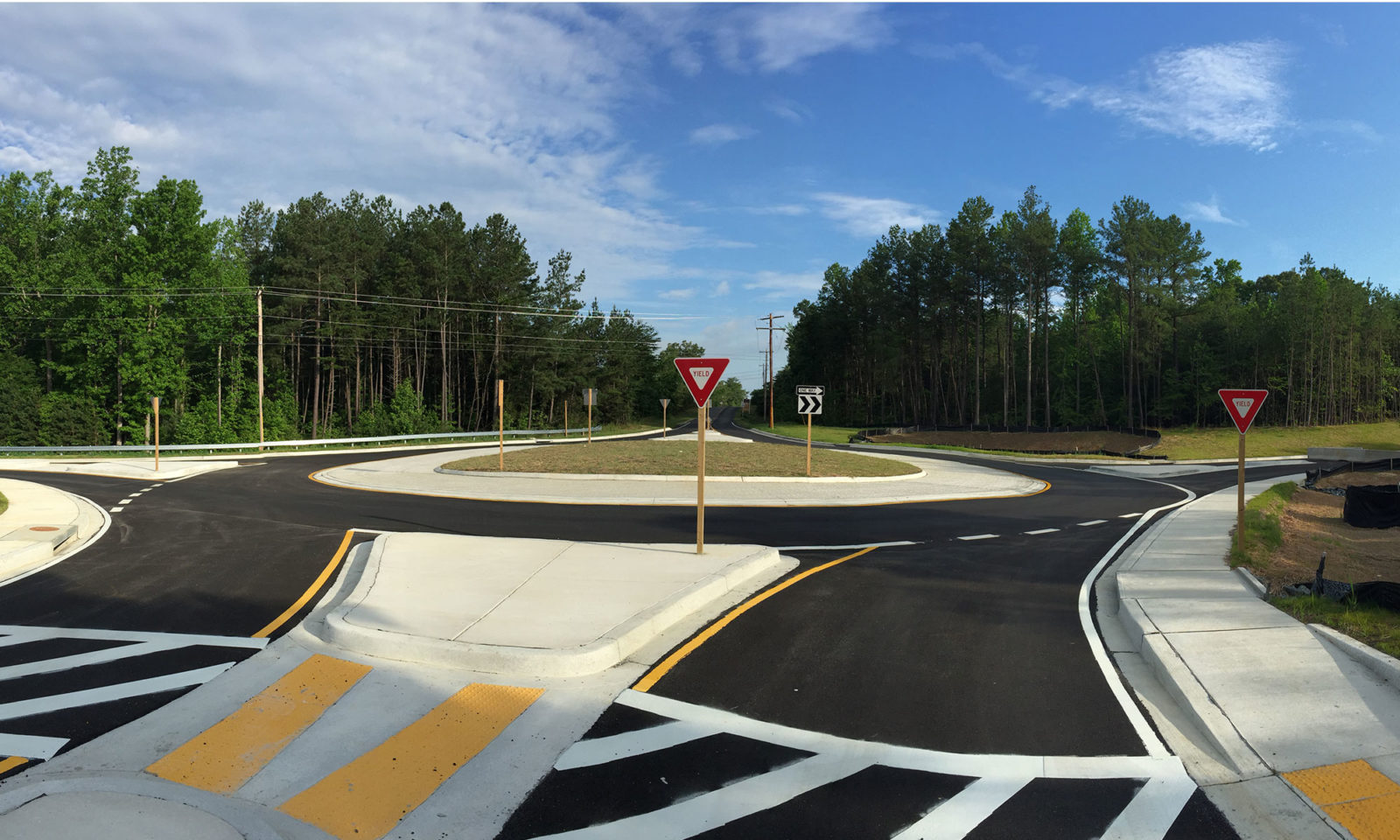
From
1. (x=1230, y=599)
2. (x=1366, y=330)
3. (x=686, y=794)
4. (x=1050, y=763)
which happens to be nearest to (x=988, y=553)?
(x=1230, y=599)

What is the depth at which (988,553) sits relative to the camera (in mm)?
11484

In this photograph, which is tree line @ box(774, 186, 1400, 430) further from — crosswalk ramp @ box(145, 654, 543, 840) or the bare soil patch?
crosswalk ramp @ box(145, 654, 543, 840)

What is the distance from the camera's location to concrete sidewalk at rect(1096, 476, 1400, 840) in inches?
→ 159

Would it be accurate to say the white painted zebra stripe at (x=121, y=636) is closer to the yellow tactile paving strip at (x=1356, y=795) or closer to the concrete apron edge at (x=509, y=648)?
the concrete apron edge at (x=509, y=648)

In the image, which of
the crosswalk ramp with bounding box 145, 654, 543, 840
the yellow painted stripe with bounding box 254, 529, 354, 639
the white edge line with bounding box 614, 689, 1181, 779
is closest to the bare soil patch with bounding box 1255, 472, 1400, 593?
the white edge line with bounding box 614, 689, 1181, 779

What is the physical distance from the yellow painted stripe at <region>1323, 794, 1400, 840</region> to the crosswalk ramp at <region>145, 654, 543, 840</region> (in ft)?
15.9

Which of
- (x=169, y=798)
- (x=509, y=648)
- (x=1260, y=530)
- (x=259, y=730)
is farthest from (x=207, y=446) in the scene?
(x=1260, y=530)

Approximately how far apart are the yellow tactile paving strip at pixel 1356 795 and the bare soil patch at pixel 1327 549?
195 inches

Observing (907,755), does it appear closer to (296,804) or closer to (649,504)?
(296,804)

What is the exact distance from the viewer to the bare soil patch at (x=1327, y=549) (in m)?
9.94

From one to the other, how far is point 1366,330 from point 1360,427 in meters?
15.4

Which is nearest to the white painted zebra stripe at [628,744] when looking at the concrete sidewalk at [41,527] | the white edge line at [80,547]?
the white edge line at [80,547]

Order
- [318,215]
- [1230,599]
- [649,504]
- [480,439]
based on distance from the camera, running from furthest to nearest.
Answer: [318,215], [480,439], [649,504], [1230,599]

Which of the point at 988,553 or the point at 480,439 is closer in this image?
the point at 988,553
